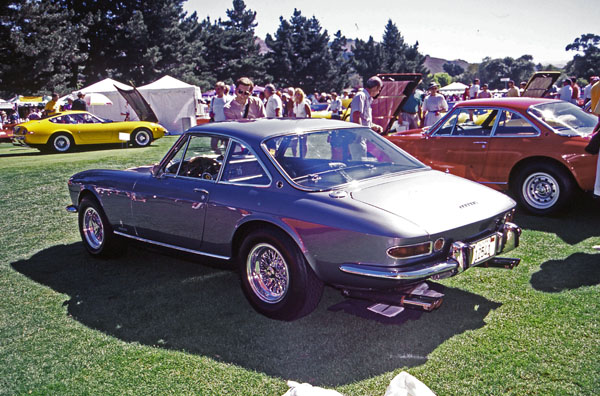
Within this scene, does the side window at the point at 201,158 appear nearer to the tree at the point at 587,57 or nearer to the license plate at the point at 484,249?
the license plate at the point at 484,249

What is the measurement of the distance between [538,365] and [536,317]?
0.71 metres

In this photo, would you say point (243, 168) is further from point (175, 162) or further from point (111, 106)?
point (111, 106)

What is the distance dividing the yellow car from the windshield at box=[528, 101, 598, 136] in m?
12.7

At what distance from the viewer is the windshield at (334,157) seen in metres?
3.82

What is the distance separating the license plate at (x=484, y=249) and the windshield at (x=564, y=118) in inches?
134

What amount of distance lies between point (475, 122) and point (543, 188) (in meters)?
1.33

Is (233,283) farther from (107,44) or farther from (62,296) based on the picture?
(107,44)

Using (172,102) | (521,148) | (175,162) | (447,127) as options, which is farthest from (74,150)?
(521,148)

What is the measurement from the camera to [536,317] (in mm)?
3635

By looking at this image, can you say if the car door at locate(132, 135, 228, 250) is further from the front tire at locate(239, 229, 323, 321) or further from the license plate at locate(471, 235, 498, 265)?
the license plate at locate(471, 235, 498, 265)

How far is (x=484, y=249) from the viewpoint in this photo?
3549 mm

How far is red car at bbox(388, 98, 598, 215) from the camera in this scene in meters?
6.15

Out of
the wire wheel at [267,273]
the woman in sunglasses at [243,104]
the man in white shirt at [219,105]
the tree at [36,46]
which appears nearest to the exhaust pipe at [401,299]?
the wire wheel at [267,273]

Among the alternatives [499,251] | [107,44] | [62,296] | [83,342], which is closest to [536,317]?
[499,251]
